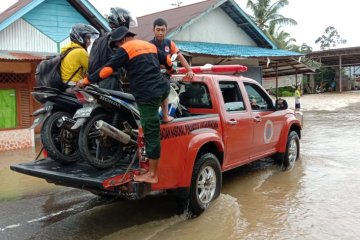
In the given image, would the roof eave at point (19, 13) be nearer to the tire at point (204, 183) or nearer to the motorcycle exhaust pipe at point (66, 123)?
the motorcycle exhaust pipe at point (66, 123)

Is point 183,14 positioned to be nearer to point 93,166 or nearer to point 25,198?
point 25,198

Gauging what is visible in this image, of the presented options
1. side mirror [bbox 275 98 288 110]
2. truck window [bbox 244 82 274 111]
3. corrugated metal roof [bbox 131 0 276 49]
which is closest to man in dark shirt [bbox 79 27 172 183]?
truck window [bbox 244 82 274 111]

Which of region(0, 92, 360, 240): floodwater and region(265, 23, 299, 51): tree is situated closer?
region(0, 92, 360, 240): floodwater

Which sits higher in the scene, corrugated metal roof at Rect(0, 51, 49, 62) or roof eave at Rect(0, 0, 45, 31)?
roof eave at Rect(0, 0, 45, 31)

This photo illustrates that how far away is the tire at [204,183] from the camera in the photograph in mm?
4898

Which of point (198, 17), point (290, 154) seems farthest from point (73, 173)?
point (198, 17)

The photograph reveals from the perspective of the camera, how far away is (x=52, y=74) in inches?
196

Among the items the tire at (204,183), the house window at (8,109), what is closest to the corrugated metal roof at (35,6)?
the house window at (8,109)

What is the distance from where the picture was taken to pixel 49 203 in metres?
5.91

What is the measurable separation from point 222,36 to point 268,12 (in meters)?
17.9

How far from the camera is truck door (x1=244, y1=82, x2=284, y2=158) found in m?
6.50

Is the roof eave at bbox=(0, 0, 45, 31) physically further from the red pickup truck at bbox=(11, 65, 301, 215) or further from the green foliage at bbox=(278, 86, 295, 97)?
the green foliage at bbox=(278, 86, 295, 97)

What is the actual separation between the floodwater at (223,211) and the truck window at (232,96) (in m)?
1.29

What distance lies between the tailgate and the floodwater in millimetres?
699
